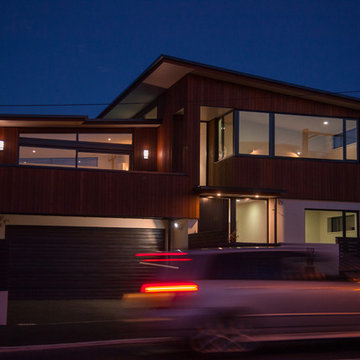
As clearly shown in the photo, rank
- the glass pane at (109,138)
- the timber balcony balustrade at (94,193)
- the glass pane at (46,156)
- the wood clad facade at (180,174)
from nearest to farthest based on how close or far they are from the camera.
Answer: the timber balcony balustrade at (94,193)
the wood clad facade at (180,174)
the glass pane at (46,156)
the glass pane at (109,138)

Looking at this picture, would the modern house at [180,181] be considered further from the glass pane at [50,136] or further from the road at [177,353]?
the road at [177,353]

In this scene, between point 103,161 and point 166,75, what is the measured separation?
12.5 ft

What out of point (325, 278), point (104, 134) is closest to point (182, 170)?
point (104, 134)

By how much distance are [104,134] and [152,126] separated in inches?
70.7

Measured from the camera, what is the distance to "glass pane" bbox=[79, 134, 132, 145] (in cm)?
2223

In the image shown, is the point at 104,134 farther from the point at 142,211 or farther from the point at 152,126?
the point at 142,211

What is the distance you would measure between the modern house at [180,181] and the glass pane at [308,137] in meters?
0.04

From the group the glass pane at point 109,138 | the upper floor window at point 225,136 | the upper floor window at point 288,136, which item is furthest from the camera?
the glass pane at point 109,138

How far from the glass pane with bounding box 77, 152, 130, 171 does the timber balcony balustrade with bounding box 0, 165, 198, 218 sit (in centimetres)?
254

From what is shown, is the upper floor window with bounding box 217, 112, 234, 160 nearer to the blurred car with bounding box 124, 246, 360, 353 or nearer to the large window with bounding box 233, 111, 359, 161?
the large window with bounding box 233, 111, 359, 161

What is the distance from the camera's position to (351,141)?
21.5 m

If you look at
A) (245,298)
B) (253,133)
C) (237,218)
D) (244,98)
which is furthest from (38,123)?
(245,298)

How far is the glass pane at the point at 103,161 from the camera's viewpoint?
21797 millimetres

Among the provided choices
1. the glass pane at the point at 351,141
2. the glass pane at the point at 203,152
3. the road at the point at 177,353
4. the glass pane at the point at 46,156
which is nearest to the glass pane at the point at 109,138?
the glass pane at the point at 46,156
